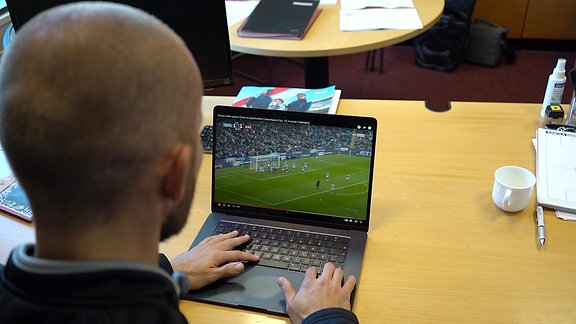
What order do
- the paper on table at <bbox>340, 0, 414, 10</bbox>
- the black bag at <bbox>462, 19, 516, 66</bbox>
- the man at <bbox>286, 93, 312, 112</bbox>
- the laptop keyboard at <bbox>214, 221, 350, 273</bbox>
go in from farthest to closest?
1. the black bag at <bbox>462, 19, 516, 66</bbox>
2. the paper on table at <bbox>340, 0, 414, 10</bbox>
3. the man at <bbox>286, 93, 312, 112</bbox>
4. the laptop keyboard at <bbox>214, 221, 350, 273</bbox>

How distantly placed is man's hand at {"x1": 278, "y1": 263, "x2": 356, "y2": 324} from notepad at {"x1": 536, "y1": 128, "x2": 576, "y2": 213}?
489 mm

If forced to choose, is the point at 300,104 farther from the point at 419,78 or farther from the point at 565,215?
the point at 419,78

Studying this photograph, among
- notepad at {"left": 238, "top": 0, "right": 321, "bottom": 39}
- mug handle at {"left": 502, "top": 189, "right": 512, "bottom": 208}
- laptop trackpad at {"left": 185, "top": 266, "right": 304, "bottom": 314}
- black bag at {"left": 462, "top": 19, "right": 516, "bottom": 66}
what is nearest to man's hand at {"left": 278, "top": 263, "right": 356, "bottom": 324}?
laptop trackpad at {"left": 185, "top": 266, "right": 304, "bottom": 314}

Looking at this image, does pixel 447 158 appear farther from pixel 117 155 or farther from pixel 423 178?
pixel 117 155

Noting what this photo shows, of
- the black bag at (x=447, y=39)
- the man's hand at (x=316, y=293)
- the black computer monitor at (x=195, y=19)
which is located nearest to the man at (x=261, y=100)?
the black computer monitor at (x=195, y=19)

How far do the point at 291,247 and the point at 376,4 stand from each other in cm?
134

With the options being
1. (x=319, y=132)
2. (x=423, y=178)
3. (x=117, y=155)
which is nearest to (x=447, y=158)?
(x=423, y=178)

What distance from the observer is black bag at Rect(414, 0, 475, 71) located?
10.3 feet

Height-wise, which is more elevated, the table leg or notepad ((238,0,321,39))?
notepad ((238,0,321,39))

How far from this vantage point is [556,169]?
119cm

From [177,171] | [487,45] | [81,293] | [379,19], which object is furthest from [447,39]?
[81,293]

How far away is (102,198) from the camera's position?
620 millimetres

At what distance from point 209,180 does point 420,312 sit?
23.4 inches

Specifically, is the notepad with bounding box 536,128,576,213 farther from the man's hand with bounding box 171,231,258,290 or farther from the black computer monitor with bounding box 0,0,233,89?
the black computer monitor with bounding box 0,0,233,89
